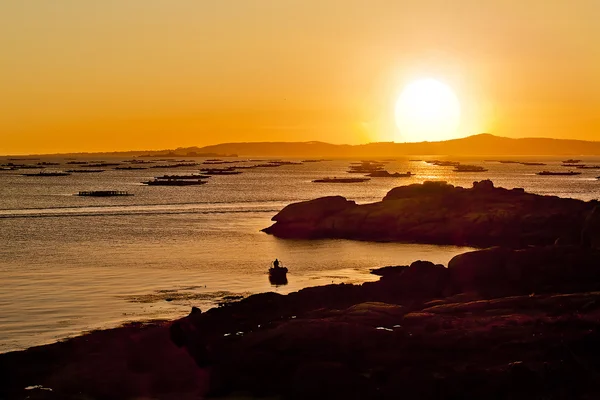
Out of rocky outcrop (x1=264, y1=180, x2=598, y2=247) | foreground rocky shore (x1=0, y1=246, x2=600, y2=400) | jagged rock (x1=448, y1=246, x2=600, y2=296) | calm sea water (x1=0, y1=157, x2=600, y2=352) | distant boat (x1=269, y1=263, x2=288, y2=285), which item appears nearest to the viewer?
foreground rocky shore (x1=0, y1=246, x2=600, y2=400)

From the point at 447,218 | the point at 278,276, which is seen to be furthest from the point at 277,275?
the point at 447,218

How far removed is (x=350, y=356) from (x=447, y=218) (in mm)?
44472

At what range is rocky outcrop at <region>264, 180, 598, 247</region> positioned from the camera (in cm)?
6159

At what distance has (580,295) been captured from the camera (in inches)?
1080

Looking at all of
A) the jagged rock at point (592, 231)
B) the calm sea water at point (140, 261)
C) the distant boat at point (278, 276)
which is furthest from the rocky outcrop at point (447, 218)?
the distant boat at point (278, 276)

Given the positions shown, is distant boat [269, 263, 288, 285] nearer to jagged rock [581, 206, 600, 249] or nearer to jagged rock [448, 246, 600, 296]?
jagged rock [448, 246, 600, 296]

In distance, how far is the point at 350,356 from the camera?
23188 millimetres

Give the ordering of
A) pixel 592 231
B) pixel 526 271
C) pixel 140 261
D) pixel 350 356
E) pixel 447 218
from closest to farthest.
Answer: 1. pixel 350 356
2. pixel 526 271
3. pixel 592 231
4. pixel 140 261
5. pixel 447 218

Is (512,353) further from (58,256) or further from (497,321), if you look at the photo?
(58,256)

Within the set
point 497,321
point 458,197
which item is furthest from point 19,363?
point 458,197

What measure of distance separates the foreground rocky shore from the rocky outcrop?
33424 mm

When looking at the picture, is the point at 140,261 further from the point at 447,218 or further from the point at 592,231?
the point at 592,231

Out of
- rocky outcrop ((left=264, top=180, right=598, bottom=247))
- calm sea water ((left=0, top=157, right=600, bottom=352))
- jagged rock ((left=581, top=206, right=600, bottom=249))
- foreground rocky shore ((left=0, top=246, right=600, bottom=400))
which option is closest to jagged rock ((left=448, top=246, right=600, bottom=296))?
foreground rocky shore ((left=0, top=246, right=600, bottom=400))

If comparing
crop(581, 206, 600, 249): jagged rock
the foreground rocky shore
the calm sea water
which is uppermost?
crop(581, 206, 600, 249): jagged rock
